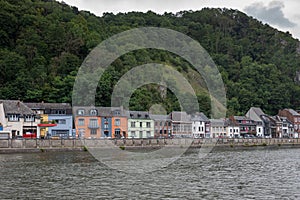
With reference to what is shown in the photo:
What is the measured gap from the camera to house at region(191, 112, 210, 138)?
99750mm

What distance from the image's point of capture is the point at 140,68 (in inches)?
4786

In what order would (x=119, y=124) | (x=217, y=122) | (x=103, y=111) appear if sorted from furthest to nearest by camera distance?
(x=217, y=122)
(x=119, y=124)
(x=103, y=111)

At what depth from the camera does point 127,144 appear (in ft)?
226

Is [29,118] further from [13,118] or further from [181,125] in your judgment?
[181,125]

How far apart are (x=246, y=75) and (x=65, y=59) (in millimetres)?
75382

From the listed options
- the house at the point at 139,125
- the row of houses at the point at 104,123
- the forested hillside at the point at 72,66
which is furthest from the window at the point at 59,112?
the house at the point at 139,125

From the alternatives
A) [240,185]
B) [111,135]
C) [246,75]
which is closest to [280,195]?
[240,185]

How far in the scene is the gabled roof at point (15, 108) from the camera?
69.1m

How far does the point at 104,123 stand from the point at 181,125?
70.7 ft

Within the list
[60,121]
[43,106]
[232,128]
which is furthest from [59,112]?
[232,128]

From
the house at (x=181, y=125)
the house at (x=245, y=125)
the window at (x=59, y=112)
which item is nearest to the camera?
the window at (x=59, y=112)

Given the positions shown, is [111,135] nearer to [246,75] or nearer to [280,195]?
[280,195]

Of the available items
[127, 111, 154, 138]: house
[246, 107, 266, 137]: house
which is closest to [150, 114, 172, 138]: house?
[127, 111, 154, 138]: house

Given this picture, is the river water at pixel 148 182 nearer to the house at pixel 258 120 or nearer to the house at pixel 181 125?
the house at pixel 181 125
